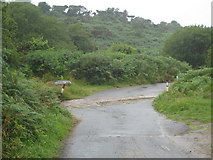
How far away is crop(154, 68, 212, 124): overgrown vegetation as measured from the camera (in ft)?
43.0

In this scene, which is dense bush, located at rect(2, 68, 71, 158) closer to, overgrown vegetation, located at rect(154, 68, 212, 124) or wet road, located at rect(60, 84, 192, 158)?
wet road, located at rect(60, 84, 192, 158)

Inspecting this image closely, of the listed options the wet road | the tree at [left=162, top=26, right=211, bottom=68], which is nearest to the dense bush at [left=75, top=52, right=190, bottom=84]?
the tree at [left=162, top=26, right=211, bottom=68]

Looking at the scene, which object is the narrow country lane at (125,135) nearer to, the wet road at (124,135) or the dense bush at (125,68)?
the wet road at (124,135)

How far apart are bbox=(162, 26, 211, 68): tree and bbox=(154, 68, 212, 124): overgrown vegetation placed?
2624cm

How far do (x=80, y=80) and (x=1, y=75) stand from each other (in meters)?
21.2

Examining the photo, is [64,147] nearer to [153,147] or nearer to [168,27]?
[153,147]

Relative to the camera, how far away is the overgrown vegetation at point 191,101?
1310cm

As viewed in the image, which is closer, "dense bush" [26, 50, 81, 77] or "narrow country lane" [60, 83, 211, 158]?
"narrow country lane" [60, 83, 211, 158]

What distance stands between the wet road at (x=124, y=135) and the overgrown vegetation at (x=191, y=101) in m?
0.70

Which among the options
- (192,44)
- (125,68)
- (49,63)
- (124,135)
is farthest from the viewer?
(192,44)

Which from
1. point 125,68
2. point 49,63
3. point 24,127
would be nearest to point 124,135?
point 24,127

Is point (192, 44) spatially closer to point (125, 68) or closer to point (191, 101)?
point (125, 68)

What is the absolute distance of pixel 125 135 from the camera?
10.5 m

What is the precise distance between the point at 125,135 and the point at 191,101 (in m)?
5.60
